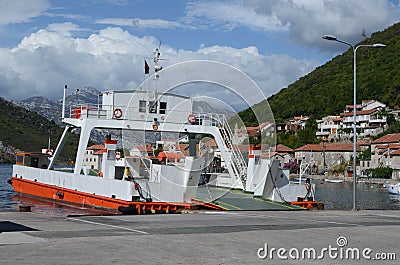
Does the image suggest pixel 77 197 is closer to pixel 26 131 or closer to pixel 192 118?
pixel 192 118

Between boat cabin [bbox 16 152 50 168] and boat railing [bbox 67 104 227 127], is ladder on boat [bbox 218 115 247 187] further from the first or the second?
boat cabin [bbox 16 152 50 168]

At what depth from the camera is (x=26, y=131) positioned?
469ft

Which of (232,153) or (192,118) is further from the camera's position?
(192,118)

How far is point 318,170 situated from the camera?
13175 cm

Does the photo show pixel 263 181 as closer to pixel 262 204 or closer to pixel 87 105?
pixel 262 204

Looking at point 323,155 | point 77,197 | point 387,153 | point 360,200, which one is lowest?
point 360,200

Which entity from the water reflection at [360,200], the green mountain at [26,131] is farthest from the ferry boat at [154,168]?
the green mountain at [26,131]

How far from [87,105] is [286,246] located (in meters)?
17.9

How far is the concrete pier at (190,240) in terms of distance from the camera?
923 centimetres

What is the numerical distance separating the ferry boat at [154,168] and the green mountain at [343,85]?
426ft

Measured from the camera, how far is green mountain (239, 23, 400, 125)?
16050 centimetres

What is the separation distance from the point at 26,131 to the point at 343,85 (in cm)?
8773

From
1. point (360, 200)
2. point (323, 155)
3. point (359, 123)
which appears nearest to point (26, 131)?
point (323, 155)

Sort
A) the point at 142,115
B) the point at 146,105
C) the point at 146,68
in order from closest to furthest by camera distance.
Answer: the point at 142,115 → the point at 146,105 → the point at 146,68
